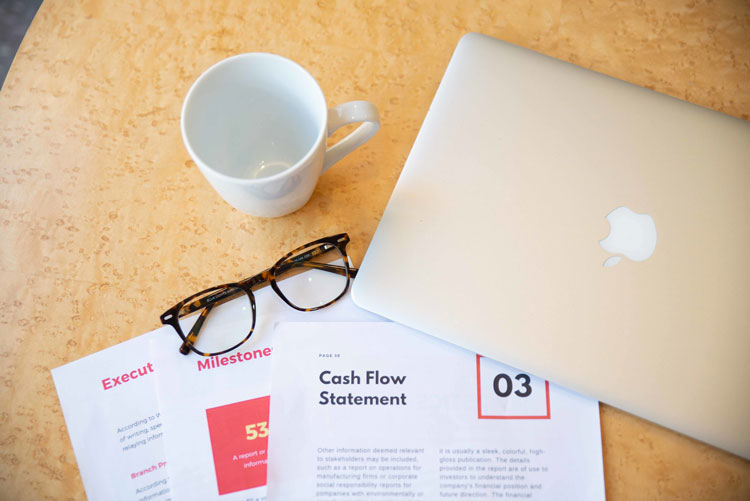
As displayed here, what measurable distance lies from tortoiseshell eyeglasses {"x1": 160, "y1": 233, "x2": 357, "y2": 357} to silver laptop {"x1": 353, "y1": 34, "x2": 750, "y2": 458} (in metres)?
0.06

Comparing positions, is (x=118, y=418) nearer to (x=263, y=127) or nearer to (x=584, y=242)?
(x=263, y=127)

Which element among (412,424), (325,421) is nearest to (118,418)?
(325,421)

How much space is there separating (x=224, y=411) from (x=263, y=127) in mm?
373

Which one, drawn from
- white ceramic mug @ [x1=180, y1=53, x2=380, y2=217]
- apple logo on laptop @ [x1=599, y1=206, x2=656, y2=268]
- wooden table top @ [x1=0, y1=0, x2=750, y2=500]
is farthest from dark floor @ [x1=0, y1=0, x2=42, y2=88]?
apple logo on laptop @ [x1=599, y1=206, x2=656, y2=268]

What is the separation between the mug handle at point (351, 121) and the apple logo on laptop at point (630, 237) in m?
0.31

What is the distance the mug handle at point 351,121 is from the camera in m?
0.57

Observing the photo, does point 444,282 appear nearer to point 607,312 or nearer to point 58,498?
point 607,312

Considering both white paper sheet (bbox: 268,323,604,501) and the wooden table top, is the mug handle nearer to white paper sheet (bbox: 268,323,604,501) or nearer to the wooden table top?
the wooden table top

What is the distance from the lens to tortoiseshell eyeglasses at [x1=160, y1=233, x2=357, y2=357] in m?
0.66

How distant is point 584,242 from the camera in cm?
62

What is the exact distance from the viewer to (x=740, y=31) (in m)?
0.77

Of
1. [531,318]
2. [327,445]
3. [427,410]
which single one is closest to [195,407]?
[327,445]

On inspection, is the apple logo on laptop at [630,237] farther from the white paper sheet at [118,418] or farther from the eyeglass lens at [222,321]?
the white paper sheet at [118,418]

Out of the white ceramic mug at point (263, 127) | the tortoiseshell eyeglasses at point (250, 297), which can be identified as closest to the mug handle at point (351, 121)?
the white ceramic mug at point (263, 127)
